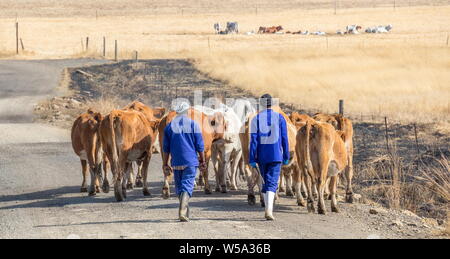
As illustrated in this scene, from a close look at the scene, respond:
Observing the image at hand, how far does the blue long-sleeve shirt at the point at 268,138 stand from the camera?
13.2 m

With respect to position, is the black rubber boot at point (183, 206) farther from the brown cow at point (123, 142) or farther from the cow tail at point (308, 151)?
the brown cow at point (123, 142)

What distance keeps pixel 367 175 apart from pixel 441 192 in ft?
9.86

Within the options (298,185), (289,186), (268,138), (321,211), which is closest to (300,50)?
(289,186)

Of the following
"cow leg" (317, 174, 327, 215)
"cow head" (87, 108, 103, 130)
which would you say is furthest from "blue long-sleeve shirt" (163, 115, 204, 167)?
"cow head" (87, 108, 103, 130)

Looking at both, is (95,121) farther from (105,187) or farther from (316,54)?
(316,54)

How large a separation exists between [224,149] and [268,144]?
357 cm

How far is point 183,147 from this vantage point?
13055 mm

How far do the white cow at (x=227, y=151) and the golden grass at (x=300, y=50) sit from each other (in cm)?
972

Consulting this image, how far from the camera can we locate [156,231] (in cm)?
1208

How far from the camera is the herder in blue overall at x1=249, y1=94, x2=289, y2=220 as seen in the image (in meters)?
13.2

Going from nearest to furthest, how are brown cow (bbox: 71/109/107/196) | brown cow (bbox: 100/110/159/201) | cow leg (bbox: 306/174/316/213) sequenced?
cow leg (bbox: 306/174/316/213)
brown cow (bbox: 100/110/159/201)
brown cow (bbox: 71/109/107/196)

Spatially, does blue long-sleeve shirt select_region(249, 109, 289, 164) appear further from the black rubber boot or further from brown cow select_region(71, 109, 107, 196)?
brown cow select_region(71, 109, 107, 196)

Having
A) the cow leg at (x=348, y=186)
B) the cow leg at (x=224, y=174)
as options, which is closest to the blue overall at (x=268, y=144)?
the cow leg at (x=348, y=186)

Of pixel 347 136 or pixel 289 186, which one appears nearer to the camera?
pixel 347 136
